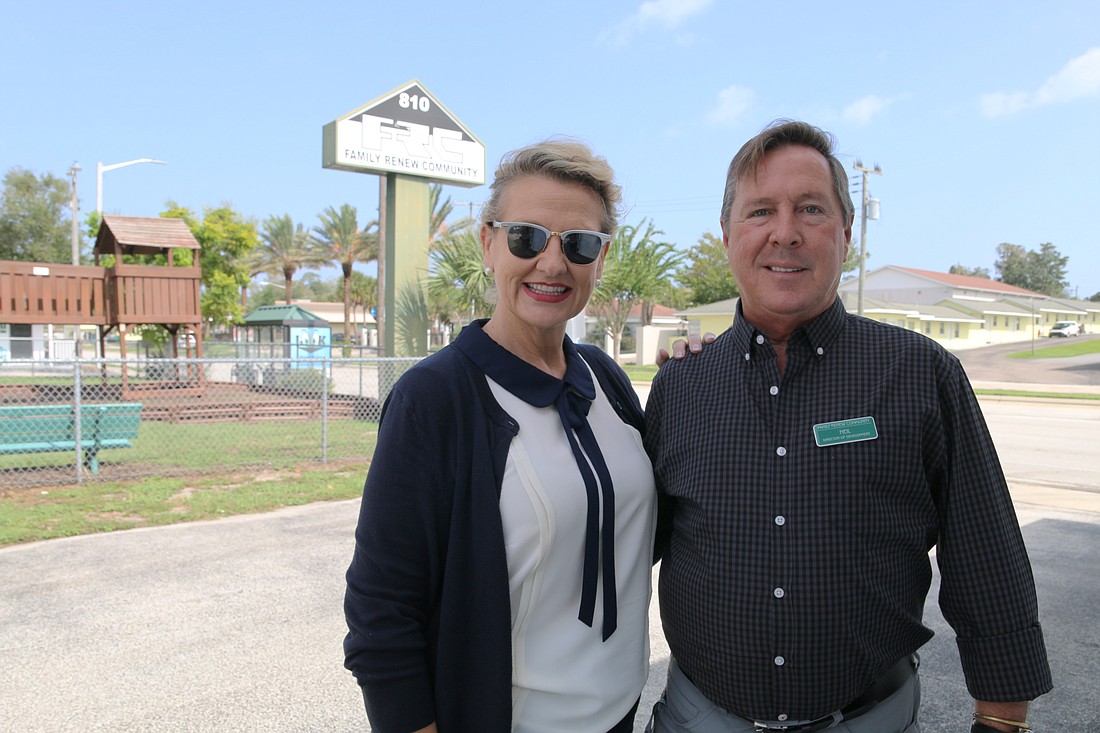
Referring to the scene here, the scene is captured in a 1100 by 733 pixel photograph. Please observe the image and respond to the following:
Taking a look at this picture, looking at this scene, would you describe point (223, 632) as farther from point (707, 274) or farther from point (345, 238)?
point (707, 274)

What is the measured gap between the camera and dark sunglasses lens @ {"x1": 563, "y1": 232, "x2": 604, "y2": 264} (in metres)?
1.95

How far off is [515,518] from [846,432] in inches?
32.7

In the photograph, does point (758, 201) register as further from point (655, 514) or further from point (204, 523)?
point (204, 523)

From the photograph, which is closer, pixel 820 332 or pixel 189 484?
pixel 820 332

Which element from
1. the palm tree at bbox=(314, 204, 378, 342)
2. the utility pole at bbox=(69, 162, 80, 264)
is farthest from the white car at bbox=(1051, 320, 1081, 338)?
the utility pole at bbox=(69, 162, 80, 264)

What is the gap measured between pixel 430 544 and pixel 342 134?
1529 cm

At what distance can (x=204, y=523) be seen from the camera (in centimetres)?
698

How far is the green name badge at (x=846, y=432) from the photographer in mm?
1864

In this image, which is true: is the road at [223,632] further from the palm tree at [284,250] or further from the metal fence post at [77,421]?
the palm tree at [284,250]

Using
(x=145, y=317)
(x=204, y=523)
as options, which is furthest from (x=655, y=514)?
(x=145, y=317)

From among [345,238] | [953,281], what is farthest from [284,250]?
[953,281]

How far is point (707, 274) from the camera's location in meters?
56.5

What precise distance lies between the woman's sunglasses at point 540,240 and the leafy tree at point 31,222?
59.7 meters

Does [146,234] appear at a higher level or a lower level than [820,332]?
higher
